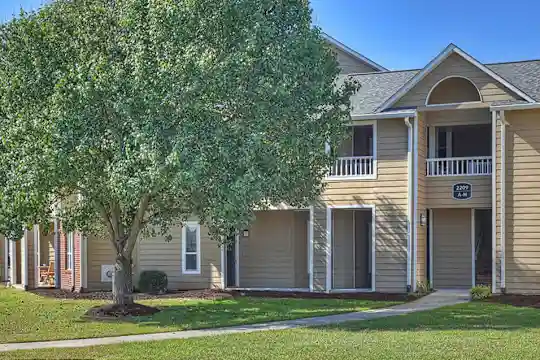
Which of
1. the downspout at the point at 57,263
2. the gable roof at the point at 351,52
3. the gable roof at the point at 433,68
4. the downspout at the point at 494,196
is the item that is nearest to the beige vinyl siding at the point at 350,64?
the gable roof at the point at 351,52

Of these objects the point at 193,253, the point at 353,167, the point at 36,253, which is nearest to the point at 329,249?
the point at 353,167

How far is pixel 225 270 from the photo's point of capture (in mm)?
23359

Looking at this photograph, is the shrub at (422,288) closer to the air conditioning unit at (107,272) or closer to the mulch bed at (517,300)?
the mulch bed at (517,300)

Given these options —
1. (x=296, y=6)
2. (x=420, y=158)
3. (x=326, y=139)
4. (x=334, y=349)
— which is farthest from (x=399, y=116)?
(x=334, y=349)

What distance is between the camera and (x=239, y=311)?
1744 cm

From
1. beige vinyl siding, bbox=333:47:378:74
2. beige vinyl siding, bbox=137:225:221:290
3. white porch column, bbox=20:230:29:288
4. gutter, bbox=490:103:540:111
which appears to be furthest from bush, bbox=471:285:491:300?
white porch column, bbox=20:230:29:288

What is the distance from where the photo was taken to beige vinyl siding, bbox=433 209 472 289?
22.5 m

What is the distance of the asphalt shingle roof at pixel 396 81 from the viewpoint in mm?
21453

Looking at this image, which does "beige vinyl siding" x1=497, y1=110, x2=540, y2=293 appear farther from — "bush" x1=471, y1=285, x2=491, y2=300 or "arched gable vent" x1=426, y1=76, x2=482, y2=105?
"arched gable vent" x1=426, y1=76, x2=482, y2=105

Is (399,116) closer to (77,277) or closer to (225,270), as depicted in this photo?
(225,270)

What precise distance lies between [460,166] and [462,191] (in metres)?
1.20

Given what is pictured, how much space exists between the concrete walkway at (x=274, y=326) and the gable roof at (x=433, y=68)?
5.87 m

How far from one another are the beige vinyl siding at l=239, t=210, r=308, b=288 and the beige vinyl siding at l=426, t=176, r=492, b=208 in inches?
165

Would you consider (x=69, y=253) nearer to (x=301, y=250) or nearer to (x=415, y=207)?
(x=301, y=250)
